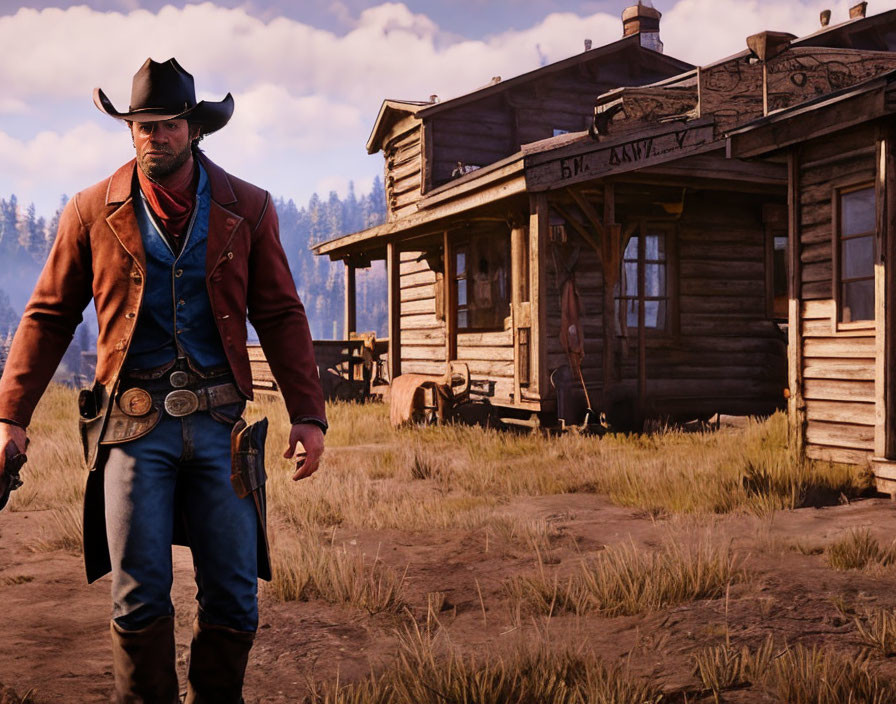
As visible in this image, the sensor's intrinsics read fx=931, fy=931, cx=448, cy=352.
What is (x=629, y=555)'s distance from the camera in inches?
204

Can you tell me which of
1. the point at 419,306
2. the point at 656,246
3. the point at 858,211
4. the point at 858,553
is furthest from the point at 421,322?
the point at 858,553

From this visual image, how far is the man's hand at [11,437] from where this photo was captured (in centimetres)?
288

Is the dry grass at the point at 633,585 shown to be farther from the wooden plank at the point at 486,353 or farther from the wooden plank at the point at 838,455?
the wooden plank at the point at 486,353

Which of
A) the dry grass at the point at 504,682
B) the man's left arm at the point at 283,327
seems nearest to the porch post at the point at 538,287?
the dry grass at the point at 504,682

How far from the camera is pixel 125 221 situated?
2.95 meters

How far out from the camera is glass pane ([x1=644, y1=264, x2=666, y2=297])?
13438 mm

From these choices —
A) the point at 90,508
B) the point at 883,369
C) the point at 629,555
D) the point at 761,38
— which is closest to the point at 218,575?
the point at 90,508

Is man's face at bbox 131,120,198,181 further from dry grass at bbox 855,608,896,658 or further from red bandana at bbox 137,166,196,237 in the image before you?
dry grass at bbox 855,608,896,658

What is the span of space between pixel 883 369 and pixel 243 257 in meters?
6.58

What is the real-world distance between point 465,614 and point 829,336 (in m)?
5.42

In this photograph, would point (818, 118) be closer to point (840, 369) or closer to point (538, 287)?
point (840, 369)

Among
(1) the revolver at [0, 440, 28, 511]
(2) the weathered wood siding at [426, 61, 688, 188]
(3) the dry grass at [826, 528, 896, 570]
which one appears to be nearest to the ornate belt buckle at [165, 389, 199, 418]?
(1) the revolver at [0, 440, 28, 511]

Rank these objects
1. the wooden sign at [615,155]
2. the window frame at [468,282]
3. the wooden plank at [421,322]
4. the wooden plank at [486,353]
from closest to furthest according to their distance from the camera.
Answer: the wooden sign at [615,155] → the wooden plank at [486,353] → the window frame at [468,282] → the wooden plank at [421,322]

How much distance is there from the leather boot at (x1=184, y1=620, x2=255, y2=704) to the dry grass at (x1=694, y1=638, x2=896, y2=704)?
1.79 m
